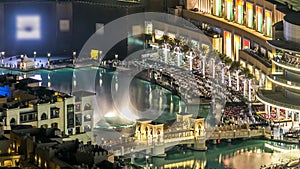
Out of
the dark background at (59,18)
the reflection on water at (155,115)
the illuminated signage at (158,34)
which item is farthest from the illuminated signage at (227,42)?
the dark background at (59,18)

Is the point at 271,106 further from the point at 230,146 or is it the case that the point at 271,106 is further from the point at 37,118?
the point at 37,118

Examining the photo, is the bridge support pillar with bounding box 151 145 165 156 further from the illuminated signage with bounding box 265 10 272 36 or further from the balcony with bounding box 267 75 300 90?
the illuminated signage with bounding box 265 10 272 36

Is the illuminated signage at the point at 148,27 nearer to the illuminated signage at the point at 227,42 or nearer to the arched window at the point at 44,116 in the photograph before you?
the illuminated signage at the point at 227,42

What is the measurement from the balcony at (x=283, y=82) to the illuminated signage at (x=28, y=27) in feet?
75.2

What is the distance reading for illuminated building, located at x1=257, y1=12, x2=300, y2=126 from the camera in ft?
147

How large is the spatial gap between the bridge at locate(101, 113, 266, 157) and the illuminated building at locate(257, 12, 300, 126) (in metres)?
1.56

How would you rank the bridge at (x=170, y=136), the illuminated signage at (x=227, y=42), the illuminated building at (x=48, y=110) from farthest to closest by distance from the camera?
the illuminated signage at (x=227, y=42)
the bridge at (x=170, y=136)
the illuminated building at (x=48, y=110)

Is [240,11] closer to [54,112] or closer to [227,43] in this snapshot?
[227,43]

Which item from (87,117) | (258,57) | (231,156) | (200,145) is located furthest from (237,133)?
(258,57)

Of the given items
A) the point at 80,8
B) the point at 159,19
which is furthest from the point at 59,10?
the point at 159,19

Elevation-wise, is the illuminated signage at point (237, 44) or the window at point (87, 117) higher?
the illuminated signage at point (237, 44)

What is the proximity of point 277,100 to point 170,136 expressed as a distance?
5043 millimetres

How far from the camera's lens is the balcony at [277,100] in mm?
44688

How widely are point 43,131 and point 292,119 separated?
1453 cm
